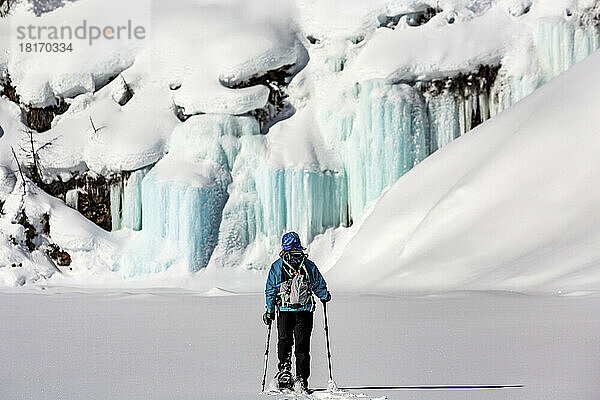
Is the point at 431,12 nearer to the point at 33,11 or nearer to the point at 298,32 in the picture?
the point at 298,32

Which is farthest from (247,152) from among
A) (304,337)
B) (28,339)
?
(304,337)

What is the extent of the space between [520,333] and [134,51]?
2512cm

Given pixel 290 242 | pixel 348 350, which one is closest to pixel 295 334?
pixel 290 242

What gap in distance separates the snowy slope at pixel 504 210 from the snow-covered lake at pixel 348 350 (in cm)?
290

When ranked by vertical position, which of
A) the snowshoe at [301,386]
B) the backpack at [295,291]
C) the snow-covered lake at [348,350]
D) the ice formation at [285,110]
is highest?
the ice formation at [285,110]

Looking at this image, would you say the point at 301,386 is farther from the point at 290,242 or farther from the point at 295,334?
the point at 290,242

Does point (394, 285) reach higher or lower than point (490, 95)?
lower

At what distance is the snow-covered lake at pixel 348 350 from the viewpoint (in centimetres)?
545

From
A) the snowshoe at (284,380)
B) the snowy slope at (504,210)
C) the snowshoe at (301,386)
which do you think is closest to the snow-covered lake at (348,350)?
the snowshoe at (284,380)

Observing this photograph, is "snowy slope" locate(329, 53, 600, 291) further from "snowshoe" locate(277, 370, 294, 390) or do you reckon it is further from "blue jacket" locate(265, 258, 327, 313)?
"snowshoe" locate(277, 370, 294, 390)

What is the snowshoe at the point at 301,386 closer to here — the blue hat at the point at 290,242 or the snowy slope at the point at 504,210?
the blue hat at the point at 290,242

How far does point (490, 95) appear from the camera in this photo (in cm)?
2502

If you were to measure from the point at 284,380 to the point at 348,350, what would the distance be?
1.82 meters

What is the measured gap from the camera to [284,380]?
18.6 feet
